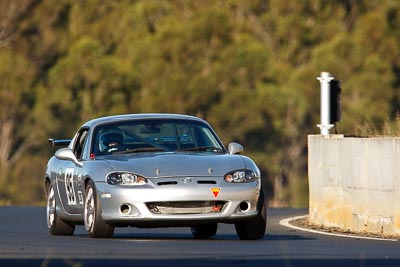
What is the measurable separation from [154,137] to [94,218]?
133 centimetres

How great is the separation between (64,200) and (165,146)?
1568mm

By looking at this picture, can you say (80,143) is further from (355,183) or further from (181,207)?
(355,183)

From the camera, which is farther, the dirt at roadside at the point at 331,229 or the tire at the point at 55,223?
the dirt at roadside at the point at 331,229

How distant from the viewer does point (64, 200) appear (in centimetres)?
1716

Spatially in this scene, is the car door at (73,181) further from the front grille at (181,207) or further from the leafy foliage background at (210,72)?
the leafy foliage background at (210,72)

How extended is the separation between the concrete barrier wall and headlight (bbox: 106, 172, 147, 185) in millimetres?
3788

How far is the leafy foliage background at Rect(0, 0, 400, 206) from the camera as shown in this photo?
6131 centimetres

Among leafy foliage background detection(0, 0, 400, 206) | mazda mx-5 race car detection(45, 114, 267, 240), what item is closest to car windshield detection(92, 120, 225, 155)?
mazda mx-5 race car detection(45, 114, 267, 240)

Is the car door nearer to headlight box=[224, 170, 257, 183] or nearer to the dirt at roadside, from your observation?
headlight box=[224, 170, 257, 183]

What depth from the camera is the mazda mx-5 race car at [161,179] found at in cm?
1522

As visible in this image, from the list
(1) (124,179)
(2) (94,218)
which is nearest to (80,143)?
(2) (94,218)

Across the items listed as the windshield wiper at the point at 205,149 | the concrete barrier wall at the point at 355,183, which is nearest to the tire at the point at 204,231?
the windshield wiper at the point at 205,149

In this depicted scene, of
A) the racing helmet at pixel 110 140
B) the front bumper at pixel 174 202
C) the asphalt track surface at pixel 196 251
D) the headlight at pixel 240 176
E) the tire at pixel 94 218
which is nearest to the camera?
the asphalt track surface at pixel 196 251

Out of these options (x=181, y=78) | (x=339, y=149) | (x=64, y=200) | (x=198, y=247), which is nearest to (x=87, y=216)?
(x=64, y=200)
